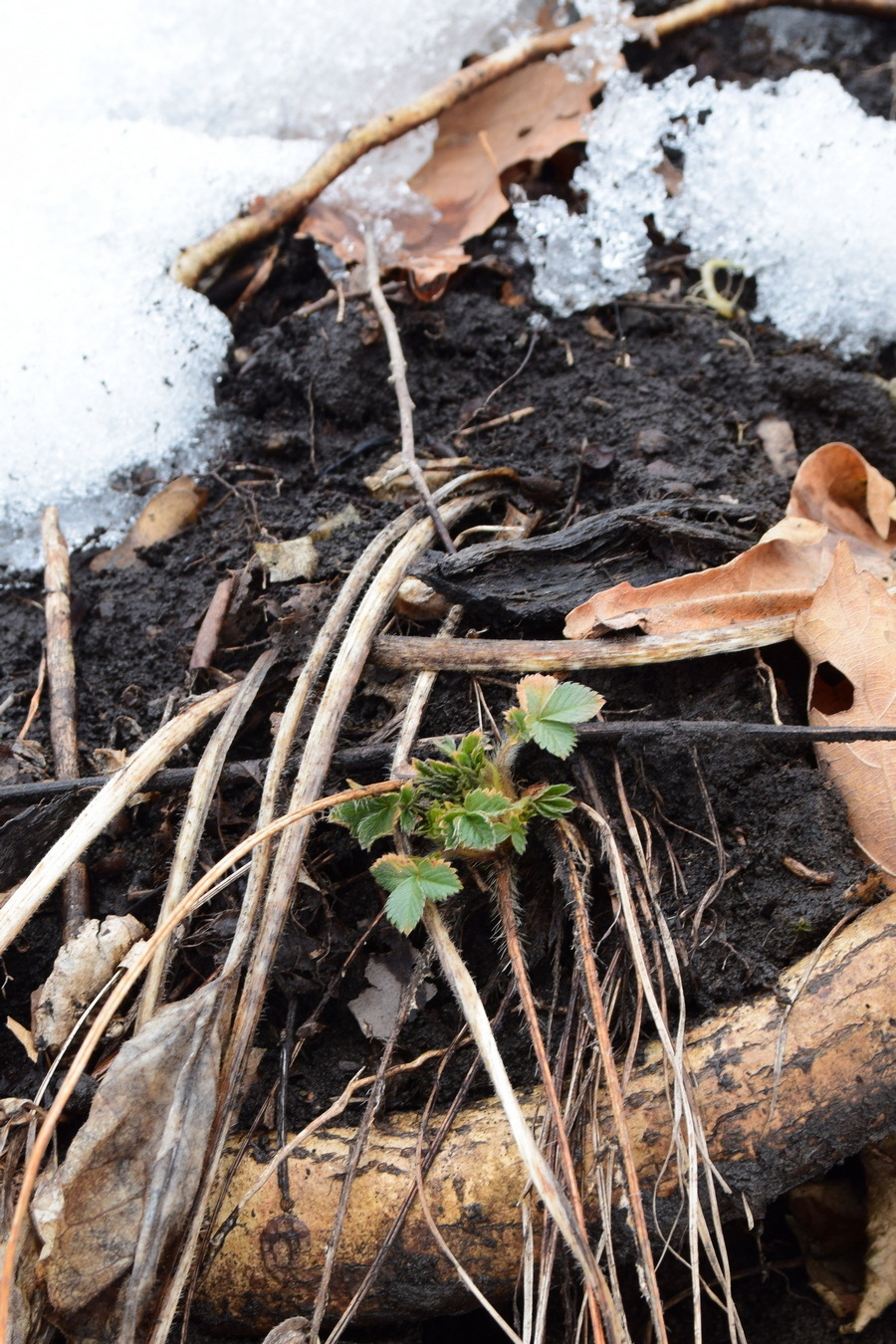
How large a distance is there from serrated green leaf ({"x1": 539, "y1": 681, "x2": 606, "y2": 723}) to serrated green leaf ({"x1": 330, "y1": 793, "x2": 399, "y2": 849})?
0.93 ft

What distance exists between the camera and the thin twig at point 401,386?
183cm

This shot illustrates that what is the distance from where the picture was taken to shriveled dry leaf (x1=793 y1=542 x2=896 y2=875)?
1.54m

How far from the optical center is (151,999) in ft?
4.78

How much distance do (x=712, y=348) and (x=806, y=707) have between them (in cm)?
113

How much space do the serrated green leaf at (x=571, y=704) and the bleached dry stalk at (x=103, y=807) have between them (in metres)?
0.62

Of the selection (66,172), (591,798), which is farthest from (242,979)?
(66,172)

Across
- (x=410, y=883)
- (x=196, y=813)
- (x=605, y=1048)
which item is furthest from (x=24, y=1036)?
(x=605, y=1048)

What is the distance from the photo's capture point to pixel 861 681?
1569 mm

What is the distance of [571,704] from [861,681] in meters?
0.53

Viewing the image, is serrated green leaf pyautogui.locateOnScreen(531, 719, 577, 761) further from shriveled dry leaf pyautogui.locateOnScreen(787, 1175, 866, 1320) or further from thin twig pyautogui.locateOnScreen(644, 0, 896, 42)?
thin twig pyautogui.locateOnScreen(644, 0, 896, 42)

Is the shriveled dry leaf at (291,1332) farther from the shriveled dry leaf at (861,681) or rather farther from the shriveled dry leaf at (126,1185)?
the shriveled dry leaf at (861,681)

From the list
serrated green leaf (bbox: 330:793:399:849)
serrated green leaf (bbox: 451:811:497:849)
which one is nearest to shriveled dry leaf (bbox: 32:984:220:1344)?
serrated green leaf (bbox: 330:793:399:849)

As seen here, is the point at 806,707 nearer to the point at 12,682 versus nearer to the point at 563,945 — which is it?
the point at 563,945

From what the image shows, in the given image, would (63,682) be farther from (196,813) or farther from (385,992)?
(385,992)
